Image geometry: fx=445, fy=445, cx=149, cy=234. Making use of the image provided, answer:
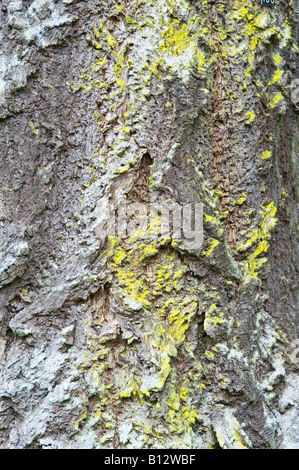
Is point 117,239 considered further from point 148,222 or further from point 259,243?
point 259,243

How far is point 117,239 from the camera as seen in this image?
977mm

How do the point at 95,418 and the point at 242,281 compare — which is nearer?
the point at 95,418

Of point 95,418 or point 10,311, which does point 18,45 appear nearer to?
point 10,311

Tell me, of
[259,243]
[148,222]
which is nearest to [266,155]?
[259,243]

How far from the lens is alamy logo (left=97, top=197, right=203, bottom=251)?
3.21 ft

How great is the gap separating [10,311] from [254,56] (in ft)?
2.67

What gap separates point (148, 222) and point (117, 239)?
78mm

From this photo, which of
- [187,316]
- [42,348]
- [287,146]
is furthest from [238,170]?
[42,348]

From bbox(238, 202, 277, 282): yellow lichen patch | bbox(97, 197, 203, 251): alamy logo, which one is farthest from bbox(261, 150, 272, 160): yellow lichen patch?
bbox(97, 197, 203, 251): alamy logo

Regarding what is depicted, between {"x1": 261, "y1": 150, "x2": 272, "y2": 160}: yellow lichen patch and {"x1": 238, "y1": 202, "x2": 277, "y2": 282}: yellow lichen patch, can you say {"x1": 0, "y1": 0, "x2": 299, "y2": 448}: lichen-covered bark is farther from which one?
{"x1": 261, "y1": 150, "x2": 272, "y2": 160}: yellow lichen patch

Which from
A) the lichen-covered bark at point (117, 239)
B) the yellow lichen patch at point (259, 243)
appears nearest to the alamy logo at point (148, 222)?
the lichen-covered bark at point (117, 239)

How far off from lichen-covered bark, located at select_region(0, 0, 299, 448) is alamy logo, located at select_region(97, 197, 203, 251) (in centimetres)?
1

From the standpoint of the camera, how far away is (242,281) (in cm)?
107

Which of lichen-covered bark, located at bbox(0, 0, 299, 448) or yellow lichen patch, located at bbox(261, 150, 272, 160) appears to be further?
yellow lichen patch, located at bbox(261, 150, 272, 160)
